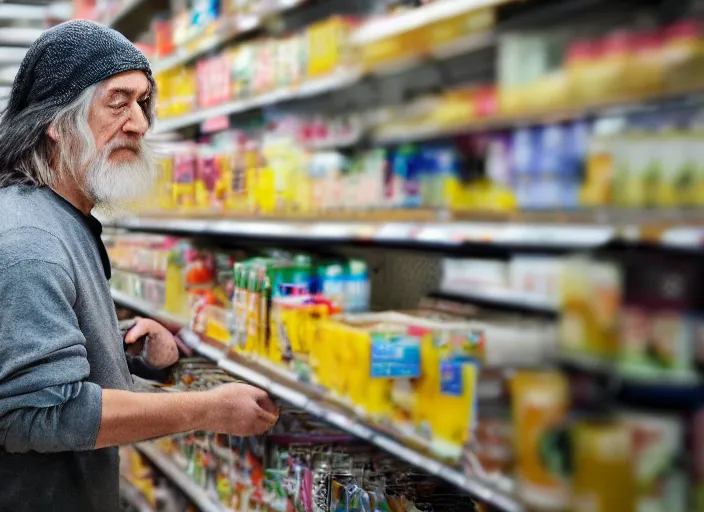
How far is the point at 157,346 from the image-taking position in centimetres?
280

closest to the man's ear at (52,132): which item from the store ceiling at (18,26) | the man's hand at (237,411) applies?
the man's hand at (237,411)

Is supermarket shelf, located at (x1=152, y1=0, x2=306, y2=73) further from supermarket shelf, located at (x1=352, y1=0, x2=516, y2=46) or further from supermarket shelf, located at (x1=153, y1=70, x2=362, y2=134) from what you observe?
supermarket shelf, located at (x1=352, y1=0, x2=516, y2=46)

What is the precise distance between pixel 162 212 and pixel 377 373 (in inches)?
74.4

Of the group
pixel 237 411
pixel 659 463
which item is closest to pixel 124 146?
pixel 237 411

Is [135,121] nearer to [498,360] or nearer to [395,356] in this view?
[395,356]

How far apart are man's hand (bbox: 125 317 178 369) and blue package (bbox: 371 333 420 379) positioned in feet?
3.79

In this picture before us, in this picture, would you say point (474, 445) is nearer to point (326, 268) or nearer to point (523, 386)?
point (523, 386)

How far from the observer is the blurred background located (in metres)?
1.25

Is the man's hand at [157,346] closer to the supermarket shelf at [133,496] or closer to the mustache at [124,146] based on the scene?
the mustache at [124,146]

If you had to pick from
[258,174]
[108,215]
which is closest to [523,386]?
[258,174]

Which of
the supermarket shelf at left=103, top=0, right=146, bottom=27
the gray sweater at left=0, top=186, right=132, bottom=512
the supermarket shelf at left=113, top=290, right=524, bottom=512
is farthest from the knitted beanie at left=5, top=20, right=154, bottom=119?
the supermarket shelf at left=103, top=0, right=146, bottom=27

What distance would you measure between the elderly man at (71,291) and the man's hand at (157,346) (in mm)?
526

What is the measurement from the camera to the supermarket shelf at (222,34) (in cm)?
245

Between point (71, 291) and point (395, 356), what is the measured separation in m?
0.79
